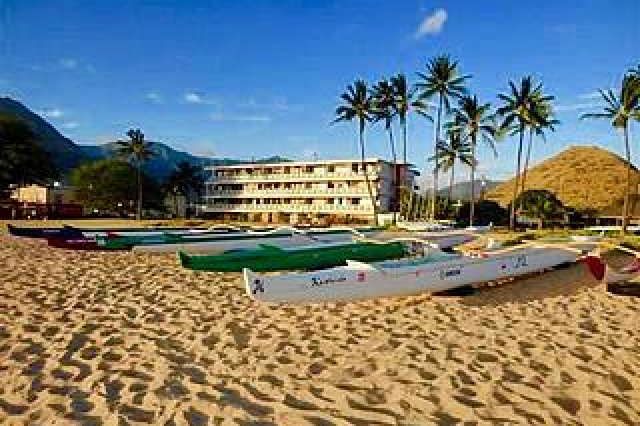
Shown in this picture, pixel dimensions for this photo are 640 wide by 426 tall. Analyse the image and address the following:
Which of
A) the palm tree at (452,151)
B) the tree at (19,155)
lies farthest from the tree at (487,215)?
the tree at (19,155)

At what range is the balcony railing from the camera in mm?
61219

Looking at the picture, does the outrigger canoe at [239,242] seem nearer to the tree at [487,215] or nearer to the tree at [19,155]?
the tree at [487,215]

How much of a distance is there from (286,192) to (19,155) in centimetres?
3085

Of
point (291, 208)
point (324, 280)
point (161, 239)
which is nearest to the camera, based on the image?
point (324, 280)

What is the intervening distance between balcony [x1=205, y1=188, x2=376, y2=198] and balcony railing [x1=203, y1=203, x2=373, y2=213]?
129 centimetres

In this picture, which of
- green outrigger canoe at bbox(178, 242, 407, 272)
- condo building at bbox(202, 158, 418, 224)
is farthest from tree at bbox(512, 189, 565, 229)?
green outrigger canoe at bbox(178, 242, 407, 272)

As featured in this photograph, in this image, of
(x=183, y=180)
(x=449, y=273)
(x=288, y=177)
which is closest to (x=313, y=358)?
(x=449, y=273)

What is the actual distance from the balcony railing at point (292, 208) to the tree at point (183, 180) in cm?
378

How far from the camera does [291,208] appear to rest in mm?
66750

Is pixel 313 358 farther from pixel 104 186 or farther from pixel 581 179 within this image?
pixel 581 179

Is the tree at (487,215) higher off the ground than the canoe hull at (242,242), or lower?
higher

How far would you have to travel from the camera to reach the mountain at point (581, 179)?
83.3m

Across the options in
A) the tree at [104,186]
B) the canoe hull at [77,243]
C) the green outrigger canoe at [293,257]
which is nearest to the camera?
the green outrigger canoe at [293,257]

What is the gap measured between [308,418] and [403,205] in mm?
49750
